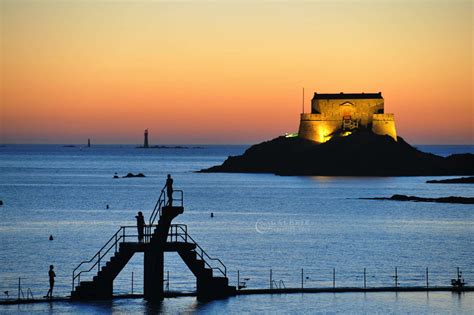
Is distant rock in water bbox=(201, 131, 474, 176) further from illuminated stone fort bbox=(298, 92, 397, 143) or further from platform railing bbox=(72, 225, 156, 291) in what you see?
A: platform railing bbox=(72, 225, 156, 291)

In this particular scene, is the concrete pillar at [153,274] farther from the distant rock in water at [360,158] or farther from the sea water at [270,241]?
the distant rock in water at [360,158]

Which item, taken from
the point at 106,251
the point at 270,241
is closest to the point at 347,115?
the point at 270,241

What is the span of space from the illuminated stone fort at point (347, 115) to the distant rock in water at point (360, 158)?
1.78 m

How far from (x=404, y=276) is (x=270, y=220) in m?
41.1

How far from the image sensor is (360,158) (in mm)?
178500

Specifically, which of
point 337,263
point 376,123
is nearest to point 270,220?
point 337,263

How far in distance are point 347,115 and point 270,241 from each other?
107 meters

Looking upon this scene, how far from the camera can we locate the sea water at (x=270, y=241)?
115 ft

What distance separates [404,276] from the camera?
1956 inches

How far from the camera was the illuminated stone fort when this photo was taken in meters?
172

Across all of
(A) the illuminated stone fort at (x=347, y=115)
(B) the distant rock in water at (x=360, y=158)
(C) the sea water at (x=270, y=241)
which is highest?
(A) the illuminated stone fort at (x=347, y=115)

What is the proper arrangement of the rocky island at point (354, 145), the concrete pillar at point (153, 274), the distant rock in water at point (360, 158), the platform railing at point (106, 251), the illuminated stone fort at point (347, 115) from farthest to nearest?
the distant rock in water at point (360, 158), the rocky island at point (354, 145), the illuminated stone fort at point (347, 115), the platform railing at point (106, 251), the concrete pillar at point (153, 274)

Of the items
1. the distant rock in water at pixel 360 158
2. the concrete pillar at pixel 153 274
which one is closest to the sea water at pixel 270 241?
the concrete pillar at pixel 153 274

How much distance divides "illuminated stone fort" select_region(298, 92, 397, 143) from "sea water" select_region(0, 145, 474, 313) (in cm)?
2808
